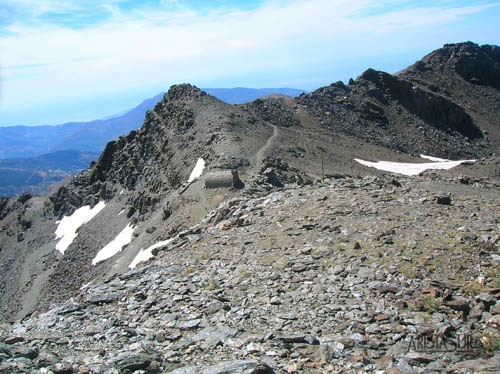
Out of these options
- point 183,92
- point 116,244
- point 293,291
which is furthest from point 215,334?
point 183,92

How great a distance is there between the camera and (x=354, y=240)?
48.9 feet

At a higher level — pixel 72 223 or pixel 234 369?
pixel 234 369

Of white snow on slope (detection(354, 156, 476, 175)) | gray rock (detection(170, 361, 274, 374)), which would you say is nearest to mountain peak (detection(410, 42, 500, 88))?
white snow on slope (detection(354, 156, 476, 175))

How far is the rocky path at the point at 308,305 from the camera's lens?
8.90m

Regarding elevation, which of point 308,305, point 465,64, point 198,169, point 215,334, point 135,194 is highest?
point 465,64

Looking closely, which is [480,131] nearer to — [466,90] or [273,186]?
[466,90]

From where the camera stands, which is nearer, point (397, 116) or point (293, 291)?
point (293, 291)

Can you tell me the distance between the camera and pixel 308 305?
1137 cm

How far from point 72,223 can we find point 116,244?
1173 inches

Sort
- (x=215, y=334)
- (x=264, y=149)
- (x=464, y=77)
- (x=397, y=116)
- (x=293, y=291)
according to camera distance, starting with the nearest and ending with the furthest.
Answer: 1. (x=215, y=334)
2. (x=293, y=291)
3. (x=264, y=149)
4. (x=397, y=116)
5. (x=464, y=77)

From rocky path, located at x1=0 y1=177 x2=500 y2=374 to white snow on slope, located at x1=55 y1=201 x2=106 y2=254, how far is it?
59.7m

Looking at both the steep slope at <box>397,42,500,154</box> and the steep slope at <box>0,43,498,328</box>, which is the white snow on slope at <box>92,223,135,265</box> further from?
the steep slope at <box>397,42,500,154</box>

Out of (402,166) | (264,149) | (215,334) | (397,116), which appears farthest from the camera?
(397,116)

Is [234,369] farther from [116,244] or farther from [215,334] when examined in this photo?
[116,244]
